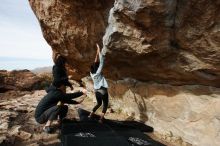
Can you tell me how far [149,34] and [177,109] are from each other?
1817 mm

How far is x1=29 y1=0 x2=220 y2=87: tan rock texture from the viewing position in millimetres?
5992

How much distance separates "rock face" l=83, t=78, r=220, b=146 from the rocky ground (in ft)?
1.00

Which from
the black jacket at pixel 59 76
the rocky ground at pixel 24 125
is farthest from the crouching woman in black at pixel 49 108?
the rocky ground at pixel 24 125

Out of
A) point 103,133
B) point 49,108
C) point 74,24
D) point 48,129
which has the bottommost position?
point 48,129

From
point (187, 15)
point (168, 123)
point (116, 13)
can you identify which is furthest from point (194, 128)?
point (116, 13)

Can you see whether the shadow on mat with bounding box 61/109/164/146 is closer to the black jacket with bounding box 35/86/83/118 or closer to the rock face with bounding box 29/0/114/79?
the black jacket with bounding box 35/86/83/118

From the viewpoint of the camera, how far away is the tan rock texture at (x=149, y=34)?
5.99m

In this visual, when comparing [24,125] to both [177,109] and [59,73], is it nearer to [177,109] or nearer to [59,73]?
[59,73]

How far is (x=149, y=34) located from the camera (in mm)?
6699

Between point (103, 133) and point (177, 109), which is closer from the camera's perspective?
point (103, 133)

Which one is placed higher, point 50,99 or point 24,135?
point 50,99

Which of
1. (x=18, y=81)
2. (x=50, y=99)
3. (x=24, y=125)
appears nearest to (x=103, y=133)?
(x=50, y=99)

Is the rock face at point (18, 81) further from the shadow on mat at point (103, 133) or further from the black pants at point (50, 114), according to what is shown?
the black pants at point (50, 114)

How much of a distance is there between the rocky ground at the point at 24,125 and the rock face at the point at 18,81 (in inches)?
149
